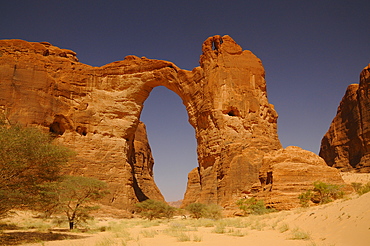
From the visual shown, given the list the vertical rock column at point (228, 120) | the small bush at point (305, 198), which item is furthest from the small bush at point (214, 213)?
the small bush at point (305, 198)

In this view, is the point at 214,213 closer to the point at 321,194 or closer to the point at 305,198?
the point at 305,198

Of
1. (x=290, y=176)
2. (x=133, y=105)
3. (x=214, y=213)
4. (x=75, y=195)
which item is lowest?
(x=214, y=213)

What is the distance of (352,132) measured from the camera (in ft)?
180

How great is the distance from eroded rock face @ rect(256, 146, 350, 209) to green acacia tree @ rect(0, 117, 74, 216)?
41.7ft

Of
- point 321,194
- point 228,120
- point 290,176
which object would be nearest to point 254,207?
point 290,176

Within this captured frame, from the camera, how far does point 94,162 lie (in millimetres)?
33281

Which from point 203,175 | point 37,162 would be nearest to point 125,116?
point 203,175

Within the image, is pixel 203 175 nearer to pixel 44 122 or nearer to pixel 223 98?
pixel 223 98

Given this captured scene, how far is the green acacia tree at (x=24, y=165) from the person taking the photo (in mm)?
9906

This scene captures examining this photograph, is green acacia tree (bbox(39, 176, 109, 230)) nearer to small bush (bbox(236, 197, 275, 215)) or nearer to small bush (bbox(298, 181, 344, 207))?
small bush (bbox(236, 197, 275, 215))

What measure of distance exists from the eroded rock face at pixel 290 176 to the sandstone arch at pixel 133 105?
5888 millimetres

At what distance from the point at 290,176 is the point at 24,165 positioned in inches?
608

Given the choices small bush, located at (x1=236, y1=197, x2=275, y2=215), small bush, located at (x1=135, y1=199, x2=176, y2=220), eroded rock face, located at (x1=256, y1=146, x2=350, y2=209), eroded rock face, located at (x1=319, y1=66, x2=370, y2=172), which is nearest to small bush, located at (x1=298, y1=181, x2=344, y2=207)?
eroded rock face, located at (x1=256, y1=146, x2=350, y2=209)

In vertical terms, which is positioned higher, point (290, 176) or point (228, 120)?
point (228, 120)
